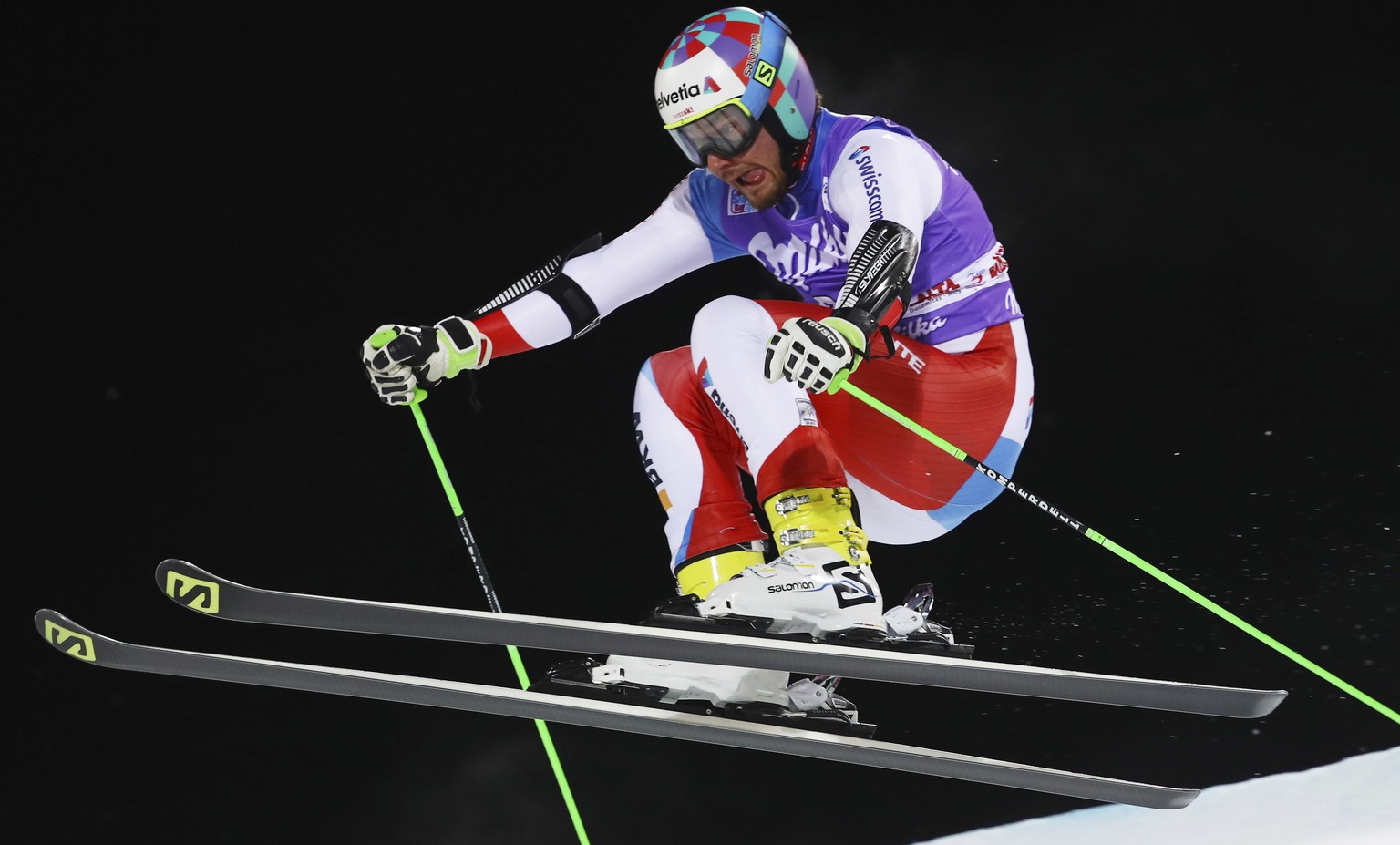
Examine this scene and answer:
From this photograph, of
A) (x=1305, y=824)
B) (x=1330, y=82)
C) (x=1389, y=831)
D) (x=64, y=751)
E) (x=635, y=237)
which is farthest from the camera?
(x=64, y=751)

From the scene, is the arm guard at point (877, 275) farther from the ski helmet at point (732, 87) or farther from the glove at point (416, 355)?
the glove at point (416, 355)

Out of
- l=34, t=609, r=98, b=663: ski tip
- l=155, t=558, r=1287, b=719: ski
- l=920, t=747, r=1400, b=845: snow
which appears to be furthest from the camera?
l=920, t=747, r=1400, b=845: snow

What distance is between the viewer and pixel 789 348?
2.13m

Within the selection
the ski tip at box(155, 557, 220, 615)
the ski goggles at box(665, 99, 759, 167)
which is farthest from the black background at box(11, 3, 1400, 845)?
the ski tip at box(155, 557, 220, 615)

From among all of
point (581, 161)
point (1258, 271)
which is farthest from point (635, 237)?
point (1258, 271)

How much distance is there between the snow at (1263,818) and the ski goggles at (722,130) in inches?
80.5

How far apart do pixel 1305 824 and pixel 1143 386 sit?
1.17 meters

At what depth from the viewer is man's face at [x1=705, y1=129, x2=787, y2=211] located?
2.44 metres

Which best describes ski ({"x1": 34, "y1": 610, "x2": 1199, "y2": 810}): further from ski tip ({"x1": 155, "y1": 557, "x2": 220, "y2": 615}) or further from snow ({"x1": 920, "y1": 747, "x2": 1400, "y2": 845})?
snow ({"x1": 920, "y1": 747, "x2": 1400, "y2": 845})

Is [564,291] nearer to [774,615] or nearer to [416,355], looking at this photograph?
[416,355]

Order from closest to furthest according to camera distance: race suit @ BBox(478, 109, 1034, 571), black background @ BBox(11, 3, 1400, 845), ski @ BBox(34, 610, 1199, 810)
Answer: ski @ BBox(34, 610, 1199, 810)
race suit @ BBox(478, 109, 1034, 571)
black background @ BBox(11, 3, 1400, 845)

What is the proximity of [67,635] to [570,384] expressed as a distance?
1.57 m

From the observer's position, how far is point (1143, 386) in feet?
11.7

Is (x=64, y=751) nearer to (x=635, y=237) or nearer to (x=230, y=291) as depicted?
(x=230, y=291)
